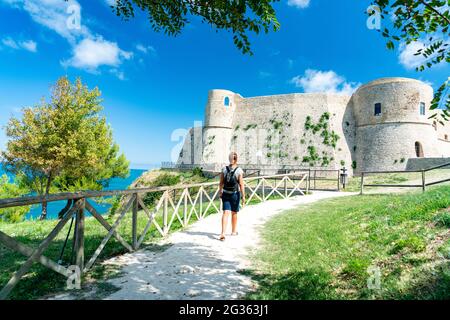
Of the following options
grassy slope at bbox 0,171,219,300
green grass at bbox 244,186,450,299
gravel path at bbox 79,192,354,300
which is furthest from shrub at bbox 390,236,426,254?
grassy slope at bbox 0,171,219,300

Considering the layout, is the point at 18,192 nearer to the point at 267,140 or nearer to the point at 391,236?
the point at 391,236

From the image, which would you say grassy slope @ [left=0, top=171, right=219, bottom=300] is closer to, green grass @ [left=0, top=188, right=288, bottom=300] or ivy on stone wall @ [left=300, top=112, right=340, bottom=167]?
green grass @ [left=0, top=188, right=288, bottom=300]

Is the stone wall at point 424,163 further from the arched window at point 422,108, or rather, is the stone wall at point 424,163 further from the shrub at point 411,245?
the shrub at point 411,245

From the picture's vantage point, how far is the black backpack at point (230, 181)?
518 centimetres

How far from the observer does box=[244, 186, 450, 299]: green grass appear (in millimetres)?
2617

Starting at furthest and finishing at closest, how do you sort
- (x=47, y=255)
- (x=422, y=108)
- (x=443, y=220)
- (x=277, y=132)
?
(x=277, y=132) < (x=422, y=108) < (x=47, y=255) < (x=443, y=220)

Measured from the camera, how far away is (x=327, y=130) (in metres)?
29.7

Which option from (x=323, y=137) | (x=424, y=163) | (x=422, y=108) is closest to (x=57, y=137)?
(x=323, y=137)

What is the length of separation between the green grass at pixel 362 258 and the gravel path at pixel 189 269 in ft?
0.96

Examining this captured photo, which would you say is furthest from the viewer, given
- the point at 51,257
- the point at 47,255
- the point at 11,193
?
the point at 11,193

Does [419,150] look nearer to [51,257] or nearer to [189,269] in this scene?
[189,269]

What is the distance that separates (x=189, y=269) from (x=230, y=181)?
203 centimetres

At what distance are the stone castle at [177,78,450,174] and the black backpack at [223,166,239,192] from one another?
24877mm
